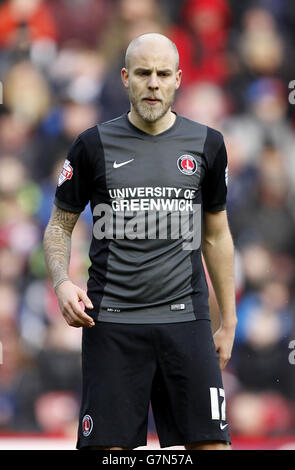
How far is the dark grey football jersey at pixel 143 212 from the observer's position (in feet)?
11.7

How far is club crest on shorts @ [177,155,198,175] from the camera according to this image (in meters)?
3.67

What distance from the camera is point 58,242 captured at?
12.3 ft

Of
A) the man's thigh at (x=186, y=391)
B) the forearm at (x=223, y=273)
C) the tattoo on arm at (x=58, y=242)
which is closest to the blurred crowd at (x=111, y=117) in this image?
the forearm at (x=223, y=273)

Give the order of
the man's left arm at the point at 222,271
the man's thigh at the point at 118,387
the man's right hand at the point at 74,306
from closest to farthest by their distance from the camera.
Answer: the man's right hand at the point at 74,306, the man's thigh at the point at 118,387, the man's left arm at the point at 222,271

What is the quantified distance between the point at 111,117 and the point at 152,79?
3819mm

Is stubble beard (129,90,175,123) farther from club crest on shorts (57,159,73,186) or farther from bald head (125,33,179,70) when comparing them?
club crest on shorts (57,159,73,186)

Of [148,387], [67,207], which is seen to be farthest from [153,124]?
[148,387]

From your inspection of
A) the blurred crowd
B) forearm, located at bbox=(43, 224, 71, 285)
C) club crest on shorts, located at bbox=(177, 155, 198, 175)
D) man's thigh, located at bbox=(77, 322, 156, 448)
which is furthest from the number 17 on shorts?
the blurred crowd

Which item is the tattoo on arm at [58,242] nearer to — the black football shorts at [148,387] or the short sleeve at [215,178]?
the black football shorts at [148,387]

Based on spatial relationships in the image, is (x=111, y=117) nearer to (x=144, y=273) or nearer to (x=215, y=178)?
(x=215, y=178)

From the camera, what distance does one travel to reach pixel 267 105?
7.52 m

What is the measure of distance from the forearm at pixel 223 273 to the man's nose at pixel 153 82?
28.5 inches

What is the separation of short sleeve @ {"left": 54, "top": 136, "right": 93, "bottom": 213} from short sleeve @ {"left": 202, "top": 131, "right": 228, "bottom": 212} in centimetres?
49

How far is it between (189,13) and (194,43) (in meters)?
0.25
